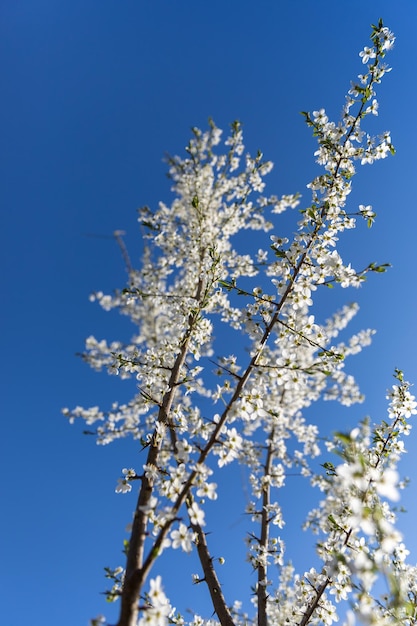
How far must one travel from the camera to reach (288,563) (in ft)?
30.9

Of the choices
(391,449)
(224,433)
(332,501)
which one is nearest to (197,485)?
(224,433)

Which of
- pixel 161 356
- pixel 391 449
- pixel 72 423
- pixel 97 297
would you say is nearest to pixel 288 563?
pixel 72 423

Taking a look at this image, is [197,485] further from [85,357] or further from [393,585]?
[85,357]

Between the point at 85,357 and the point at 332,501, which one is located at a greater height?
the point at 85,357

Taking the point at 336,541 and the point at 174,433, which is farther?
the point at 174,433

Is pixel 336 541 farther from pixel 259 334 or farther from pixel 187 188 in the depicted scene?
pixel 187 188

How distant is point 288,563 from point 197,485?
873 centimetres

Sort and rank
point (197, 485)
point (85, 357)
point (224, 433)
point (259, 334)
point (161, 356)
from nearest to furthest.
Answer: point (197, 485)
point (224, 433)
point (259, 334)
point (161, 356)
point (85, 357)

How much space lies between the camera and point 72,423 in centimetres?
802

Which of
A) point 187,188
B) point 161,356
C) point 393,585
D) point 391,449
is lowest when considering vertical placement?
point 393,585

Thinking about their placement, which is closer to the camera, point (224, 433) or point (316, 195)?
point (224, 433)

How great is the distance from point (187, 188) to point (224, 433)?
7669 millimetres

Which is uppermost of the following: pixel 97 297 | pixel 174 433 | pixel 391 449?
pixel 97 297

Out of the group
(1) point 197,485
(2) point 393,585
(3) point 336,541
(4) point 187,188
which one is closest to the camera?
(2) point 393,585
